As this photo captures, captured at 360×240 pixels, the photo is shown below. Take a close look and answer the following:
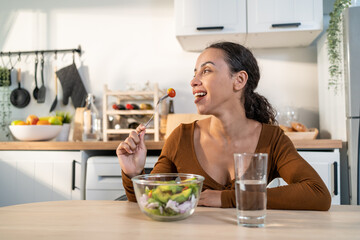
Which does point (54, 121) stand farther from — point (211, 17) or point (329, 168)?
point (329, 168)

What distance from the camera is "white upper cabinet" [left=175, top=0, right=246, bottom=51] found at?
2334 mm

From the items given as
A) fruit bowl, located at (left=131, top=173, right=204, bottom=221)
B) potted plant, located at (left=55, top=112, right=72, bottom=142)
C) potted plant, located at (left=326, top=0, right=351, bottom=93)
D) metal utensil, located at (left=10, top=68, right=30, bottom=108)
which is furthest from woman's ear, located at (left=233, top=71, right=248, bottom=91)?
metal utensil, located at (left=10, top=68, right=30, bottom=108)

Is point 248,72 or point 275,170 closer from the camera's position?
point 275,170

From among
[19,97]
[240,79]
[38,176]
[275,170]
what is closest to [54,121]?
[38,176]

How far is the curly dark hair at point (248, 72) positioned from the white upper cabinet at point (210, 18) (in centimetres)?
96

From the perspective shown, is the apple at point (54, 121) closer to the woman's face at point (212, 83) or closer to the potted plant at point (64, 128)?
the potted plant at point (64, 128)

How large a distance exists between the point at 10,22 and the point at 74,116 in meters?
1.06

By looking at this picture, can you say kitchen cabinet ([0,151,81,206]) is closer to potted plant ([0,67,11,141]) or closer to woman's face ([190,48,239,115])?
potted plant ([0,67,11,141])

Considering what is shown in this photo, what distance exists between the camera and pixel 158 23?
284cm

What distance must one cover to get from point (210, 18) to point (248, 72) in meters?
1.05

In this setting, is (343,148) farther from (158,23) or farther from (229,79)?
(158,23)

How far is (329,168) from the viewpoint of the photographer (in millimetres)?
1970

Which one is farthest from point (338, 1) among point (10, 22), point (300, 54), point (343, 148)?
point (10, 22)

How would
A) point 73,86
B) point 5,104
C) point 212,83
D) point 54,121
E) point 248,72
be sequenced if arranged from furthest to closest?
point 5,104 < point 73,86 < point 54,121 < point 248,72 < point 212,83
